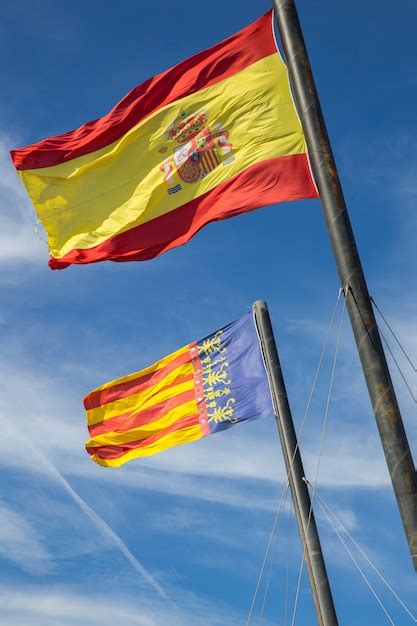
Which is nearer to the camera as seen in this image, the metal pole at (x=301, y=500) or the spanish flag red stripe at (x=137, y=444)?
the metal pole at (x=301, y=500)

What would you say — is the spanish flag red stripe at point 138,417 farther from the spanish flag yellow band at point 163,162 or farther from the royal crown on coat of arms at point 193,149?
the royal crown on coat of arms at point 193,149

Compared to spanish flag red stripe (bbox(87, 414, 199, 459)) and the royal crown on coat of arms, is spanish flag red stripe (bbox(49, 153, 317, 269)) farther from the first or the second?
spanish flag red stripe (bbox(87, 414, 199, 459))

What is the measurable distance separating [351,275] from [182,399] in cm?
841

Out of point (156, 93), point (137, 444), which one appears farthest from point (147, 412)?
point (156, 93)

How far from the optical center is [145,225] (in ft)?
43.0

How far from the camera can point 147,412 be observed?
56.7ft

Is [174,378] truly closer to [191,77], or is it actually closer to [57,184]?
[57,184]

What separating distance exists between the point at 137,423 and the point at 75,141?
233 inches

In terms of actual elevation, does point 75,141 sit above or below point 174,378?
above

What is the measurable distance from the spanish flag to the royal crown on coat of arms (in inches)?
0.7

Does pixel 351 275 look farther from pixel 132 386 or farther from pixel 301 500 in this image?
pixel 132 386

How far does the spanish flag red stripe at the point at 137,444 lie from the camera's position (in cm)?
1619

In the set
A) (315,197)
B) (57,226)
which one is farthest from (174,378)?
(315,197)

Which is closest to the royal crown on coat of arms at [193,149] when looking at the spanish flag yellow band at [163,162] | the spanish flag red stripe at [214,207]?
the spanish flag yellow band at [163,162]
